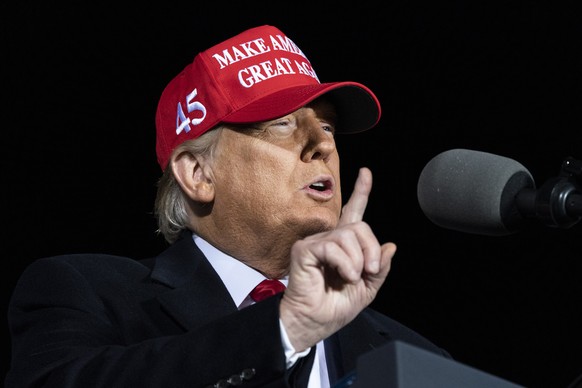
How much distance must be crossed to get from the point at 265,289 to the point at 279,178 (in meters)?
0.24

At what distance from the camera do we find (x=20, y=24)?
2.75 m

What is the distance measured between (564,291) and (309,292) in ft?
5.58

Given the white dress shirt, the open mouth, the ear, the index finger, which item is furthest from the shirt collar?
the index finger

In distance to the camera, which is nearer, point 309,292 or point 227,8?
point 309,292

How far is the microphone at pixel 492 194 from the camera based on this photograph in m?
1.46

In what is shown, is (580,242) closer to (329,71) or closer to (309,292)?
(329,71)

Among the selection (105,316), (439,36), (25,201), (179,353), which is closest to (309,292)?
(179,353)

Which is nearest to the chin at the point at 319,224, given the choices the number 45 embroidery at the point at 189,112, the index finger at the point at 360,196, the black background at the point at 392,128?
the number 45 embroidery at the point at 189,112

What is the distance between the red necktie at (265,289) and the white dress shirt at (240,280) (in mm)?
15

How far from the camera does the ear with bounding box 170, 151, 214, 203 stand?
242 centimetres

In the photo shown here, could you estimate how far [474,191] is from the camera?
62.6 inches

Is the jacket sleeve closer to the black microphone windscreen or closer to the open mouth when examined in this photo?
the black microphone windscreen

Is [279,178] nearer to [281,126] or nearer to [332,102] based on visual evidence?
[281,126]

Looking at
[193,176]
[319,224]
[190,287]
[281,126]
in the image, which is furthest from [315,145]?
[190,287]
